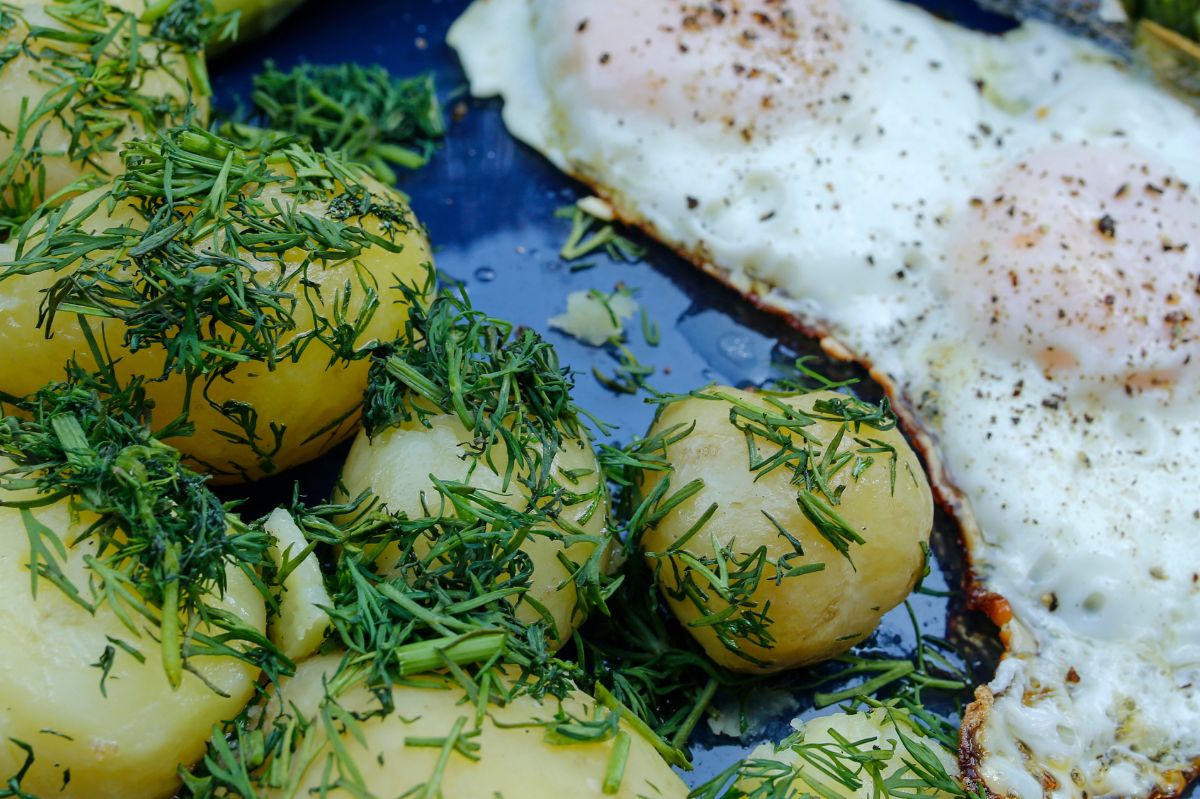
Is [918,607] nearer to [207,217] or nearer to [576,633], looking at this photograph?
[576,633]

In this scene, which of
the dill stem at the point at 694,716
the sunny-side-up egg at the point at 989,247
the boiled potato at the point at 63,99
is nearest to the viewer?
the dill stem at the point at 694,716

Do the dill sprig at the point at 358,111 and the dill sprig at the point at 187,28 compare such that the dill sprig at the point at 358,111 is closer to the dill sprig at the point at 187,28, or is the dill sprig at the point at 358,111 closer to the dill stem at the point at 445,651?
the dill sprig at the point at 187,28

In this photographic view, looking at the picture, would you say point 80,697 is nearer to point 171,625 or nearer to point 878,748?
point 171,625

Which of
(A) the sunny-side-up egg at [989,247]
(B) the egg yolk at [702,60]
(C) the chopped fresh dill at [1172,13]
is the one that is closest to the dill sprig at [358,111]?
(A) the sunny-side-up egg at [989,247]

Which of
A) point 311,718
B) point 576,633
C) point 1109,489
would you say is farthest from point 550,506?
point 1109,489

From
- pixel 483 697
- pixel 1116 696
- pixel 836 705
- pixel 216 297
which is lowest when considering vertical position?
pixel 836 705

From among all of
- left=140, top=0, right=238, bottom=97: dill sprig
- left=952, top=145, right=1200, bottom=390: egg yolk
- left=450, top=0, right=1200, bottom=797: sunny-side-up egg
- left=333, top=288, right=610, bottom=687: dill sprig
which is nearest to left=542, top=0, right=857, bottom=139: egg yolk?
left=450, top=0, right=1200, bottom=797: sunny-side-up egg

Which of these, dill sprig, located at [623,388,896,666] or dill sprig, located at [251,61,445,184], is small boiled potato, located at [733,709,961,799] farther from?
dill sprig, located at [251,61,445,184]
